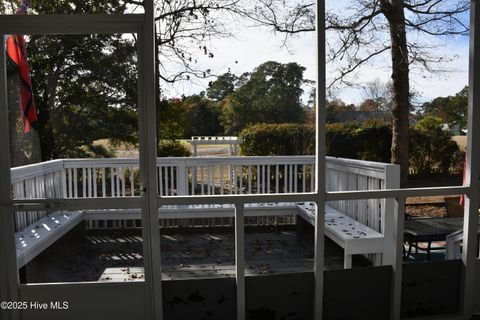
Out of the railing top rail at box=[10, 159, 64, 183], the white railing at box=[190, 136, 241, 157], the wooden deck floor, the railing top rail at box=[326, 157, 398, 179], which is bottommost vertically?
the wooden deck floor

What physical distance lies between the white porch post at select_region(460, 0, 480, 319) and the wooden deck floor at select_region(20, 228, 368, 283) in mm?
1137

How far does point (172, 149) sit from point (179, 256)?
1800 millimetres

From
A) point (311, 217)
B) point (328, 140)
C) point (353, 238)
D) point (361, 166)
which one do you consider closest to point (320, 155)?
point (353, 238)

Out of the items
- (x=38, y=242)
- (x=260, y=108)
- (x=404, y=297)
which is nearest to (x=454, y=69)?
(x=260, y=108)

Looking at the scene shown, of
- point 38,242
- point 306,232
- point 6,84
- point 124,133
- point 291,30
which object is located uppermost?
point 291,30

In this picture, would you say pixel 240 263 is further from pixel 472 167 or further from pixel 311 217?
pixel 311 217

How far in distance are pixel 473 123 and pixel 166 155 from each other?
144 inches

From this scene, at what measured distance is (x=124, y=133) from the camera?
2.50 meters

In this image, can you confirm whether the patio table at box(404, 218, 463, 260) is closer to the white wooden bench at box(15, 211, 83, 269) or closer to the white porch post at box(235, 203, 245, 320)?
the white porch post at box(235, 203, 245, 320)

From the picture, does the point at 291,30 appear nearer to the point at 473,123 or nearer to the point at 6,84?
the point at 473,123

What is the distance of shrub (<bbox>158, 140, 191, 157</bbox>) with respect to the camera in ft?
16.5

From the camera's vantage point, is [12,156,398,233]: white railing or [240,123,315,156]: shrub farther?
[240,123,315,156]: shrub

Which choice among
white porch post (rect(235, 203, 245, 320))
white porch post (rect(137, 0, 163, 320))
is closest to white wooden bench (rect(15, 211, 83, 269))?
white porch post (rect(137, 0, 163, 320))

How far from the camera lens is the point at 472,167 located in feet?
8.85
